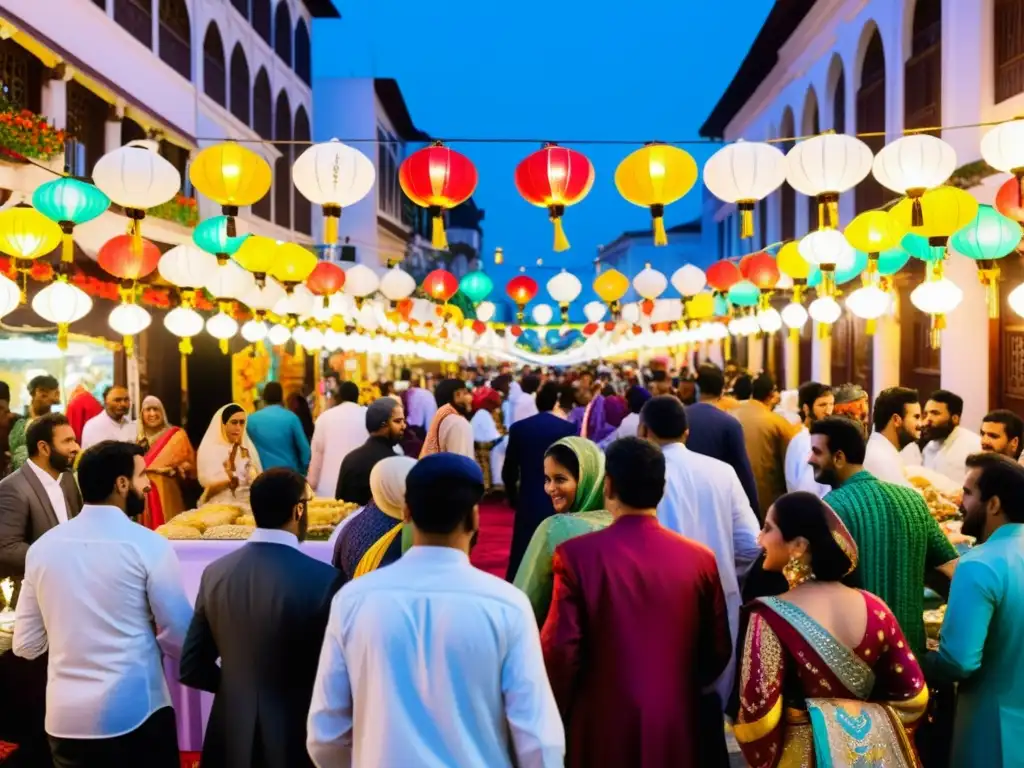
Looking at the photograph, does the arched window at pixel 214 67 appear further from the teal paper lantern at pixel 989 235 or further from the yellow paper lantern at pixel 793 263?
the teal paper lantern at pixel 989 235

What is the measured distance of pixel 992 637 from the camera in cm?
321

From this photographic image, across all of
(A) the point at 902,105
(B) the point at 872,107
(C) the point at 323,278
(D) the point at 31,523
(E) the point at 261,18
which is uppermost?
(E) the point at 261,18

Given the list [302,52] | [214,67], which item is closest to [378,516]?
[214,67]

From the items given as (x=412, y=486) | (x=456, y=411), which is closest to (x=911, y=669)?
(x=412, y=486)

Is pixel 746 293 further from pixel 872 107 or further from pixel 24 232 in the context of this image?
pixel 24 232

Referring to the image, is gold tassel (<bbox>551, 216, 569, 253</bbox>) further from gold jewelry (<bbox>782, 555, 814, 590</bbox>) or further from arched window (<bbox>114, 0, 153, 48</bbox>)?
arched window (<bbox>114, 0, 153, 48</bbox>)

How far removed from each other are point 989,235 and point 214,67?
1639cm

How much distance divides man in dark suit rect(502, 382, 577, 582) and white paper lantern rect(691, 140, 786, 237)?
1.87 metres

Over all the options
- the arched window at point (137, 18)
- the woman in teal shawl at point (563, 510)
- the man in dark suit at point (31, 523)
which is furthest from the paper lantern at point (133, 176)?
the arched window at point (137, 18)

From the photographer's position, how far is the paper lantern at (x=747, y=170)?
6.17m

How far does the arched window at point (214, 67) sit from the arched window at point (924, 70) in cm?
1287

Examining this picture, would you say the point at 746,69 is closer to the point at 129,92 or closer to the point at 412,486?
the point at 129,92

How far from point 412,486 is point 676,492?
2134 mm

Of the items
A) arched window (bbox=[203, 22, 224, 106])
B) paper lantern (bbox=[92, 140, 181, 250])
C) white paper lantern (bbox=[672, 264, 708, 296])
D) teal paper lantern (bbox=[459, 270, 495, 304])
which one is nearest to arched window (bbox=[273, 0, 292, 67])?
arched window (bbox=[203, 22, 224, 106])
